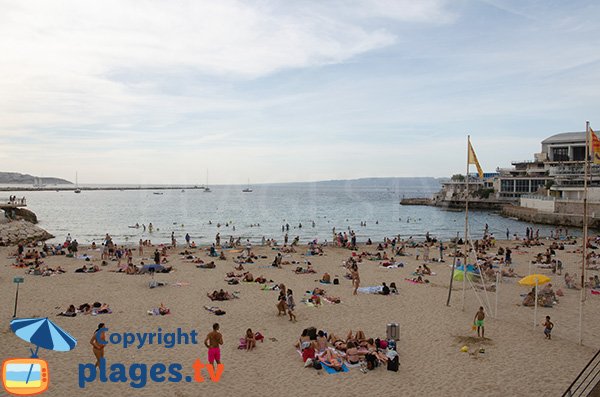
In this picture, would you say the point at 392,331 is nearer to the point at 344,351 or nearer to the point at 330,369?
the point at 344,351

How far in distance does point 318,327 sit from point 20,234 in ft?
117

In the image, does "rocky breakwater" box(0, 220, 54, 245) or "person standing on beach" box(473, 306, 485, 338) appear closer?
"person standing on beach" box(473, 306, 485, 338)

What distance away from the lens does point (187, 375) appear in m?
10.4

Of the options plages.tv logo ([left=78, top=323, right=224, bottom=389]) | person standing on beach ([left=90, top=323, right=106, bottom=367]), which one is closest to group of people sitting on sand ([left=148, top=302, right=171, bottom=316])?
plages.tv logo ([left=78, top=323, right=224, bottom=389])

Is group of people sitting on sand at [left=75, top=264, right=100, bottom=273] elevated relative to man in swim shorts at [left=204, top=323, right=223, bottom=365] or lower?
lower

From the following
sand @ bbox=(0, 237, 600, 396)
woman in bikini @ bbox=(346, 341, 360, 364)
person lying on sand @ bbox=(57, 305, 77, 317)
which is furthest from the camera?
person lying on sand @ bbox=(57, 305, 77, 317)

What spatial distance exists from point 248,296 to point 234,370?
23.9 feet

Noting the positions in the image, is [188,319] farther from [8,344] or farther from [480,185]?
[480,185]

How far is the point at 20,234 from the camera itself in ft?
131

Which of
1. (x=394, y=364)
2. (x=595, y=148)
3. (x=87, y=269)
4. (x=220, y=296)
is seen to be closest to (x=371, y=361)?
(x=394, y=364)

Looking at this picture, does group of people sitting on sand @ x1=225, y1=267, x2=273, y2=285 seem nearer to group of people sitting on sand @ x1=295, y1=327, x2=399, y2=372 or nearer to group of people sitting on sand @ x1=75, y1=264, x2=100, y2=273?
group of people sitting on sand @ x1=75, y1=264, x2=100, y2=273

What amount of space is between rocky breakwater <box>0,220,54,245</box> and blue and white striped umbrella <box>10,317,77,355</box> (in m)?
30.8

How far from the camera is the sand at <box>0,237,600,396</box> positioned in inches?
390

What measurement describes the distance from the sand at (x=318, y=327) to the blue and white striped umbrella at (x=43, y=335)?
56.4 inches
